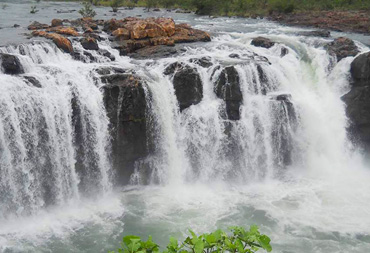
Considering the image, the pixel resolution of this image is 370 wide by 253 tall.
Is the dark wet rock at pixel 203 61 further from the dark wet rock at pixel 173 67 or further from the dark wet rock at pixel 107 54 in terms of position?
the dark wet rock at pixel 107 54

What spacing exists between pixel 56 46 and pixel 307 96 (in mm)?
11242

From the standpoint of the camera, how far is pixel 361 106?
16.9 metres

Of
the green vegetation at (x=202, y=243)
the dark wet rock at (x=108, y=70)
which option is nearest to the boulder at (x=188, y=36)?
the dark wet rock at (x=108, y=70)

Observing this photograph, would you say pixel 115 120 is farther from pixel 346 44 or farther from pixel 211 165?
pixel 346 44

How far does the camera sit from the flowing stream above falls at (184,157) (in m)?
11.7

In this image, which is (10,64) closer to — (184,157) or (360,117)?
(184,157)

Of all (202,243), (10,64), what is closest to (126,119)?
(10,64)

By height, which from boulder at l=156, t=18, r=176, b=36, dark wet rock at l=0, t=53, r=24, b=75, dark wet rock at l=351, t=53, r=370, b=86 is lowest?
dark wet rock at l=351, t=53, r=370, b=86

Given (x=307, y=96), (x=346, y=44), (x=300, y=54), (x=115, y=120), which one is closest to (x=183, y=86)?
(x=115, y=120)

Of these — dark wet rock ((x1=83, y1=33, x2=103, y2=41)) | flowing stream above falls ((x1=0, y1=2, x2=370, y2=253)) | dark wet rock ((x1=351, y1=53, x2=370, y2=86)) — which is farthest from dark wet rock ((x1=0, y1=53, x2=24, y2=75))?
dark wet rock ((x1=351, y1=53, x2=370, y2=86))

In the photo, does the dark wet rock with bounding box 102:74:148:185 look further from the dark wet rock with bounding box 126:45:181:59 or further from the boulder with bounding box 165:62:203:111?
the dark wet rock with bounding box 126:45:181:59

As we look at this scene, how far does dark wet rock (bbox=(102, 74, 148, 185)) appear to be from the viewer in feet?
45.6

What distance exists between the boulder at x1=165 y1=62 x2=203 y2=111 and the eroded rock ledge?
501 centimetres

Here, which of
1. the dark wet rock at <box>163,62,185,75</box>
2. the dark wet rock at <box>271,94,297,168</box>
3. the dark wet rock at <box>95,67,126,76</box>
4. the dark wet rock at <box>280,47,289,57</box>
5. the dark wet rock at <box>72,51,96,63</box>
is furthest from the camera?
the dark wet rock at <box>280,47,289,57</box>
